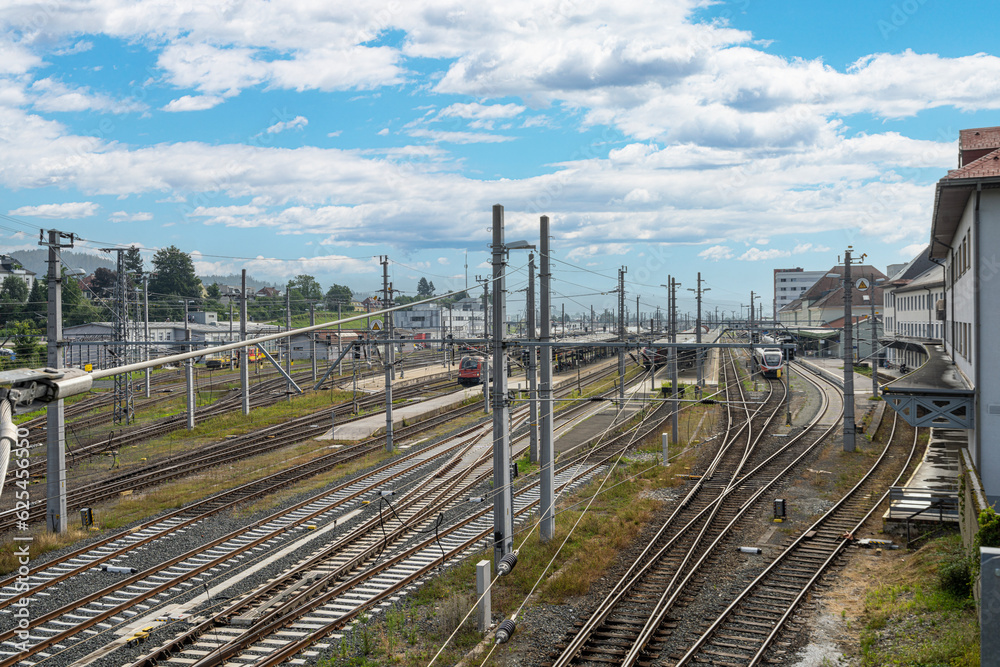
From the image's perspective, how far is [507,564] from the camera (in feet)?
40.4

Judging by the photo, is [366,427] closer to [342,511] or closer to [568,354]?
[342,511]

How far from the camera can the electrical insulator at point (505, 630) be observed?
33.0 ft

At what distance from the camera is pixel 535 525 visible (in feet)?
48.6

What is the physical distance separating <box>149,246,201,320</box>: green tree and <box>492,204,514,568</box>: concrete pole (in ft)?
253

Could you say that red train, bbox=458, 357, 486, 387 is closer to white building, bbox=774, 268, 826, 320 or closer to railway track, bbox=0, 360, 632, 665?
railway track, bbox=0, 360, 632, 665

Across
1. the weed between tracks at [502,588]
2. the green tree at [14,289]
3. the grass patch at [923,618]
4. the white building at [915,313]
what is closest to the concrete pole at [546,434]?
the weed between tracks at [502,588]

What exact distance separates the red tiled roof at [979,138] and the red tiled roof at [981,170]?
5586 mm

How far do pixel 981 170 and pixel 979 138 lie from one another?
761cm

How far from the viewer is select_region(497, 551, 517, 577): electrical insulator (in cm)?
1213

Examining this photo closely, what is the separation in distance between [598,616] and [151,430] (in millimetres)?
23306

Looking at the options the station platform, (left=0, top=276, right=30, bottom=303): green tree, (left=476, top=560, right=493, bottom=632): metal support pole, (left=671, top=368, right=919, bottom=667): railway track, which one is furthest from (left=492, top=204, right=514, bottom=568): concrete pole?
(left=0, top=276, right=30, bottom=303): green tree

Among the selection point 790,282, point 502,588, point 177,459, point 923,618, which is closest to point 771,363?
point 177,459

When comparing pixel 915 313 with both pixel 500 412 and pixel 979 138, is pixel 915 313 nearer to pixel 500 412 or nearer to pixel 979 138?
pixel 979 138

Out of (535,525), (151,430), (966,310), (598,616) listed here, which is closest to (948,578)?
(598,616)
